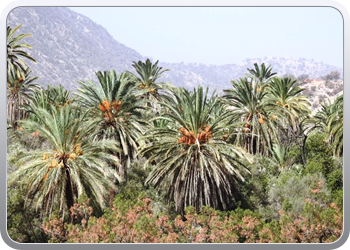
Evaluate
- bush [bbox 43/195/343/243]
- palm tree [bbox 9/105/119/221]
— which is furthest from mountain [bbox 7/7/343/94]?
bush [bbox 43/195/343/243]

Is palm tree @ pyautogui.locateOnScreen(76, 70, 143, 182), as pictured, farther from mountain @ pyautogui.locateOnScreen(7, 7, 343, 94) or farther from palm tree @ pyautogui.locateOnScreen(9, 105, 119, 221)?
mountain @ pyautogui.locateOnScreen(7, 7, 343, 94)

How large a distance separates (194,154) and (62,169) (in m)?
6.54

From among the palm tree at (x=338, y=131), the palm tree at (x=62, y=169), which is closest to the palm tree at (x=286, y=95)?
the palm tree at (x=338, y=131)

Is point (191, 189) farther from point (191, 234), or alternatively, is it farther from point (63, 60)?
point (63, 60)

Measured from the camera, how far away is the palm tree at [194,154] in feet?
68.0

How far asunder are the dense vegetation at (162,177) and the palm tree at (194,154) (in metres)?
0.05

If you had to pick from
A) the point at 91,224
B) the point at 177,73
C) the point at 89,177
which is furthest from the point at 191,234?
the point at 177,73

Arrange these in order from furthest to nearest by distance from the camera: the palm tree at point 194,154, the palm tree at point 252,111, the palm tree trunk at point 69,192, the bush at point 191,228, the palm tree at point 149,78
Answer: the palm tree at point 149,78, the palm tree at point 252,111, the palm tree at point 194,154, the palm tree trunk at point 69,192, the bush at point 191,228

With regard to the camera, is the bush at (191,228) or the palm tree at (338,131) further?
the bush at (191,228)

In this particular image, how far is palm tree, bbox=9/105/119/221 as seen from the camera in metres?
17.9

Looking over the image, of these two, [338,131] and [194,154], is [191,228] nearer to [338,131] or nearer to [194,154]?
[194,154]

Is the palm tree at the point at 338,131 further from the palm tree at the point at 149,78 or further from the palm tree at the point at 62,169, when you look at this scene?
the palm tree at the point at 149,78

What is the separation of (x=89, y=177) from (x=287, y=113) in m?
19.0

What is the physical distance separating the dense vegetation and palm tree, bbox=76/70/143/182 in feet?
0.19
